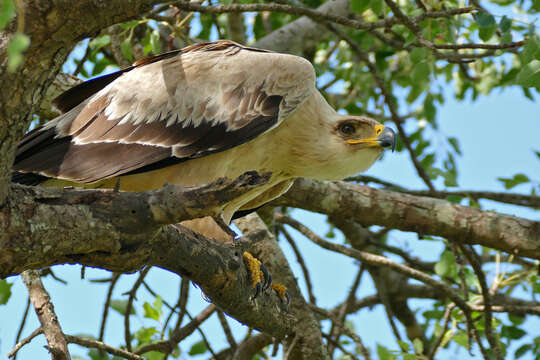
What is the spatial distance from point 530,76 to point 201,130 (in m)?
2.01

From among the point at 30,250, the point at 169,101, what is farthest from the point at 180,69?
the point at 30,250

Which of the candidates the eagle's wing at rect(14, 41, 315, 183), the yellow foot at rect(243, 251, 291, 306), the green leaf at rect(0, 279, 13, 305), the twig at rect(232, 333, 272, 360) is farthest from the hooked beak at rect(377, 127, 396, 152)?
the green leaf at rect(0, 279, 13, 305)

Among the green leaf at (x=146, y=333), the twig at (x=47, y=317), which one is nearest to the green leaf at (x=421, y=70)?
the green leaf at (x=146, y=333)

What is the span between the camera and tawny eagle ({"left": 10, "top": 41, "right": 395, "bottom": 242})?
4.19m

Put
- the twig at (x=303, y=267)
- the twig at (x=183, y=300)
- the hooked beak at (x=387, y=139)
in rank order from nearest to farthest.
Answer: the hooked beak at (x=387, y=139)
the twig at (x=183, y=300)
the twig at (x=303, y=267)

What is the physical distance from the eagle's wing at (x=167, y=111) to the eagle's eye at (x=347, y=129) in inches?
14.7

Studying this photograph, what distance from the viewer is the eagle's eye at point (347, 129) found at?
4770mm

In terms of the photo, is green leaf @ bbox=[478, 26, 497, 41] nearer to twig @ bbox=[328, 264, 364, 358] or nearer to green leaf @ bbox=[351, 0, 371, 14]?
green leaf @ bbox=[351, 0, 371, 14]

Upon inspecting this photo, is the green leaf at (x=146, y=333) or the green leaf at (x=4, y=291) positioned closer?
the green leaf at (x=4, y=291)

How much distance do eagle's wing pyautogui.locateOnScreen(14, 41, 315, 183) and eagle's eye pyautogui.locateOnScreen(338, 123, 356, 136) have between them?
0.37m

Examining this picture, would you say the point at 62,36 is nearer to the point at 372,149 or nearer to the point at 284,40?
the point at 372,149

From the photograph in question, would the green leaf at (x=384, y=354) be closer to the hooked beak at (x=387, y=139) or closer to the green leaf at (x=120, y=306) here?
the hooked beak at (x=387, y=139)

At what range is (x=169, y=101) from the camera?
4531mm

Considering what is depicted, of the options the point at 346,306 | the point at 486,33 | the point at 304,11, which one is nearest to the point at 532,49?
the point at 486,33
